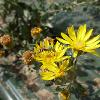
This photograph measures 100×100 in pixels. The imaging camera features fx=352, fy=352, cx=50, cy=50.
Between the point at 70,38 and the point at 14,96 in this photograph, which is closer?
the point at 70,38

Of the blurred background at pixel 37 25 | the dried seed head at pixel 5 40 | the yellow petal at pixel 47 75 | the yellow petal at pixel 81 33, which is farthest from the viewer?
the blurred background at pixel 37 25

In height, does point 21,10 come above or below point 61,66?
above

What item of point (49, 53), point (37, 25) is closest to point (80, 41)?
point (49, 53)

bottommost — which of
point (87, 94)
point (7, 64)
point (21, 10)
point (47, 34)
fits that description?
point (87, 94)

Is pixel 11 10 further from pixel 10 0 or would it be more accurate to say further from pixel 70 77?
pixel 70 77

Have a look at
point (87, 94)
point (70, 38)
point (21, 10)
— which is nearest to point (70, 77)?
point (70, 38)

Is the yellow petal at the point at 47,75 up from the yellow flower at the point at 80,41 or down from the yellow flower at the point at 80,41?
down

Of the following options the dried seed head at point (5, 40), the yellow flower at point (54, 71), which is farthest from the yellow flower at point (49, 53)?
the dried seed head at point (5, 40)

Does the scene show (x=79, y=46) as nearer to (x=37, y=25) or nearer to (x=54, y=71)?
(x=54, y=71)

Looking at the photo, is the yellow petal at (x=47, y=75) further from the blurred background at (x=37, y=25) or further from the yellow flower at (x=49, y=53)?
the blurred background at (x=37, y=25)
